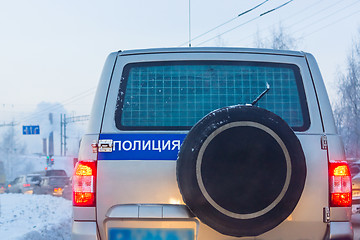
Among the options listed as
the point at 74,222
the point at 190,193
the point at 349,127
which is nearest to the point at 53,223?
the point at 74,222

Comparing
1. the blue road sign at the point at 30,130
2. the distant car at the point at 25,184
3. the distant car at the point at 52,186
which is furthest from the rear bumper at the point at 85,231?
the blue road sign at the point at 30,130

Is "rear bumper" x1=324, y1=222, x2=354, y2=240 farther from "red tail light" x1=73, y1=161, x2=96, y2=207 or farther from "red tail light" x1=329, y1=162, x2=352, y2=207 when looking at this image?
"red tail light" x1=73, y1=161, x2=96, y2=207

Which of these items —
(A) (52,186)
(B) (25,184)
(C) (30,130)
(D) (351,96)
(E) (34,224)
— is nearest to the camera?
(E) (34,224)

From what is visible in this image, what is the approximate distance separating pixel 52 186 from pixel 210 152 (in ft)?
83.2

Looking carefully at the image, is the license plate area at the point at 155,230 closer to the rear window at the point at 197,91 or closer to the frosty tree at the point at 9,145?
the rear window at the point at 197,91

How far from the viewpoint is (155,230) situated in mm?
3324

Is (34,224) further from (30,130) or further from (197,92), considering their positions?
(30,130)

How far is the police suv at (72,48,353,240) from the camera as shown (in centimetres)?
304

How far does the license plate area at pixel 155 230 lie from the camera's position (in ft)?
10.8

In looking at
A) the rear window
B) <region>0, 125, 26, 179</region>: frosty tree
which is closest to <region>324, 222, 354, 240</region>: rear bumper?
the rear window

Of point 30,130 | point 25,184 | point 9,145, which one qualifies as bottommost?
point 9,145

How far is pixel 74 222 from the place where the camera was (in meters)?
3.50

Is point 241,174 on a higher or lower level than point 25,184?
higher

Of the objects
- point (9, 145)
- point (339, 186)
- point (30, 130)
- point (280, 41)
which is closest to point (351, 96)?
point (280, 41)
